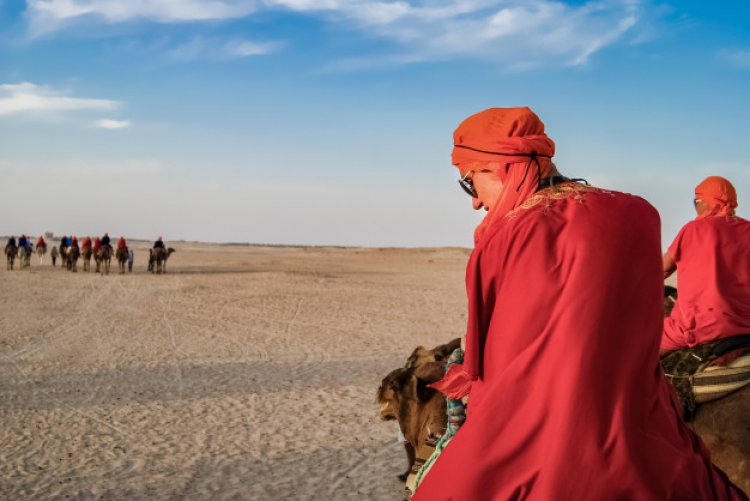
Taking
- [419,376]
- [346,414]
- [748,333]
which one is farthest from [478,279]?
[346,414]

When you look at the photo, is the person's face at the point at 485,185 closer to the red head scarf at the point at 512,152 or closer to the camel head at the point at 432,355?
the red head scarf at the point at 512,152

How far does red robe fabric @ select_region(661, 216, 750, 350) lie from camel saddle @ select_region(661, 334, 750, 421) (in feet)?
0.20

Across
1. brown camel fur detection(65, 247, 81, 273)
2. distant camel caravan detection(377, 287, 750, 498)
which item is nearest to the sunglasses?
distant camel caravan detection(377, 287, 750, 498)

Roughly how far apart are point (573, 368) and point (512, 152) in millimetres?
768

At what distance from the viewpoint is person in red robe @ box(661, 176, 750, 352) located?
185 inches

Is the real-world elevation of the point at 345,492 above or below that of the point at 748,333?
below

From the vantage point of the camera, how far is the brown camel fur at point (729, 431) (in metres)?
3.87

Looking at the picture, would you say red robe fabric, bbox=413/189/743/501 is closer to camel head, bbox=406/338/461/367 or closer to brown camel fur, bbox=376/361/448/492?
brown camel fur, bbox=376/361/448/492

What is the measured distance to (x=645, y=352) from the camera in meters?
2.30

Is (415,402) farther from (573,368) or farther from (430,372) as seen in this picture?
(573,368)

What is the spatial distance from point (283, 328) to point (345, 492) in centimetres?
1184

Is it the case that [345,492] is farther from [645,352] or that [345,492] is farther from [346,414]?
[645,352]

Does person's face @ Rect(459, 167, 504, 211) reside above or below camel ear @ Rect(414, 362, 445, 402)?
above

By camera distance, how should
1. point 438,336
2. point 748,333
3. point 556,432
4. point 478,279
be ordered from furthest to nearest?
point 438,336 → point 748,333 → point 478,279 → point 556,432
